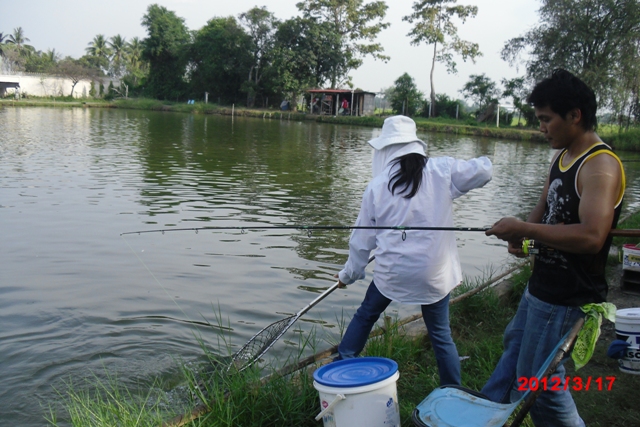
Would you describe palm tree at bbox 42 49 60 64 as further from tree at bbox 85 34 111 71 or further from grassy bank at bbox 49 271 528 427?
grassy bank at bbox 49 271 528 427

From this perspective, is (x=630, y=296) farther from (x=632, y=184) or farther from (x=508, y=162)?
(x=508, y=162)

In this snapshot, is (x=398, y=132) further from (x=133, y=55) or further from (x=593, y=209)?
(x=133, y=55)

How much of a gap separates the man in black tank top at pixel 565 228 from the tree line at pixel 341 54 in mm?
34365

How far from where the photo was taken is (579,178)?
235 centimetres

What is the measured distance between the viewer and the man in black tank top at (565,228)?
229 centimetres

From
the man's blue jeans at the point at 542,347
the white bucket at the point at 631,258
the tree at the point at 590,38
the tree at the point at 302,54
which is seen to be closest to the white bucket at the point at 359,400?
the man's blue jeans at the point at 542,347

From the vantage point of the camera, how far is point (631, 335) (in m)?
3.41

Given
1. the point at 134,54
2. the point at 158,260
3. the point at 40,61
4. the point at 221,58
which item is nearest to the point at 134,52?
the point at 134,54

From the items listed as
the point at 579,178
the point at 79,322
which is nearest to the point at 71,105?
the point at 79,322

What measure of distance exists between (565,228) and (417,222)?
3.25ft

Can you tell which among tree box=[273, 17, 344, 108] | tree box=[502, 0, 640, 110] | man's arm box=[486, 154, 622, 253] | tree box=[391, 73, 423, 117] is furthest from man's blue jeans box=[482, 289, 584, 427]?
tree box=[273, 17, 344, 108]

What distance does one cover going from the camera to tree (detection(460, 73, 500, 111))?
4544 cm

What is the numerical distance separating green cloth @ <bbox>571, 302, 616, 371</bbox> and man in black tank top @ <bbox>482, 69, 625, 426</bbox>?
4 cm

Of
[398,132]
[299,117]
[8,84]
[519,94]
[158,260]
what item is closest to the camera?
[398,132]
